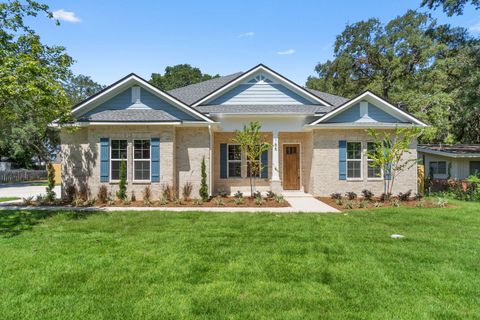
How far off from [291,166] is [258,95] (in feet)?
13.6

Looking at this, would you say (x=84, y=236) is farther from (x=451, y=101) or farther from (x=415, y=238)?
(x=451, y=101)

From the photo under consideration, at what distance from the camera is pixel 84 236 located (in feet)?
23.9

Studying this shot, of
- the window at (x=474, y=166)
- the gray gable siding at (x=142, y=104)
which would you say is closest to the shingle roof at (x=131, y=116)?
the gray gable siding at (x=142, y=104)

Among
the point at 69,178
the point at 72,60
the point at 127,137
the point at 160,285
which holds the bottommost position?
the point at 160,285

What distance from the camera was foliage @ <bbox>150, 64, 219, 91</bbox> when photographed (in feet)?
147

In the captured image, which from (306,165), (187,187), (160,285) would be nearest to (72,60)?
(187,187)

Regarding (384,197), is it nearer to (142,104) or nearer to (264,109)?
(264,109)

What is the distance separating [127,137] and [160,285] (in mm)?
9688

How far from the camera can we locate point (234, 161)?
52.2ft

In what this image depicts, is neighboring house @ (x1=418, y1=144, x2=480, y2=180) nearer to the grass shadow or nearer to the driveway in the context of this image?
the grass shadow

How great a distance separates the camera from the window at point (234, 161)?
1589cm

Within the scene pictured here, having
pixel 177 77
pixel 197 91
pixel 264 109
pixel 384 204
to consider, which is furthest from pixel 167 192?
pixel 177 77

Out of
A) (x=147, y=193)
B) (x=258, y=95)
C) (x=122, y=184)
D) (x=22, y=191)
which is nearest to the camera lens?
(x=122, y=184)

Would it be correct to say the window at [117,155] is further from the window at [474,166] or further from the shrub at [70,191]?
the window at [474,166]
